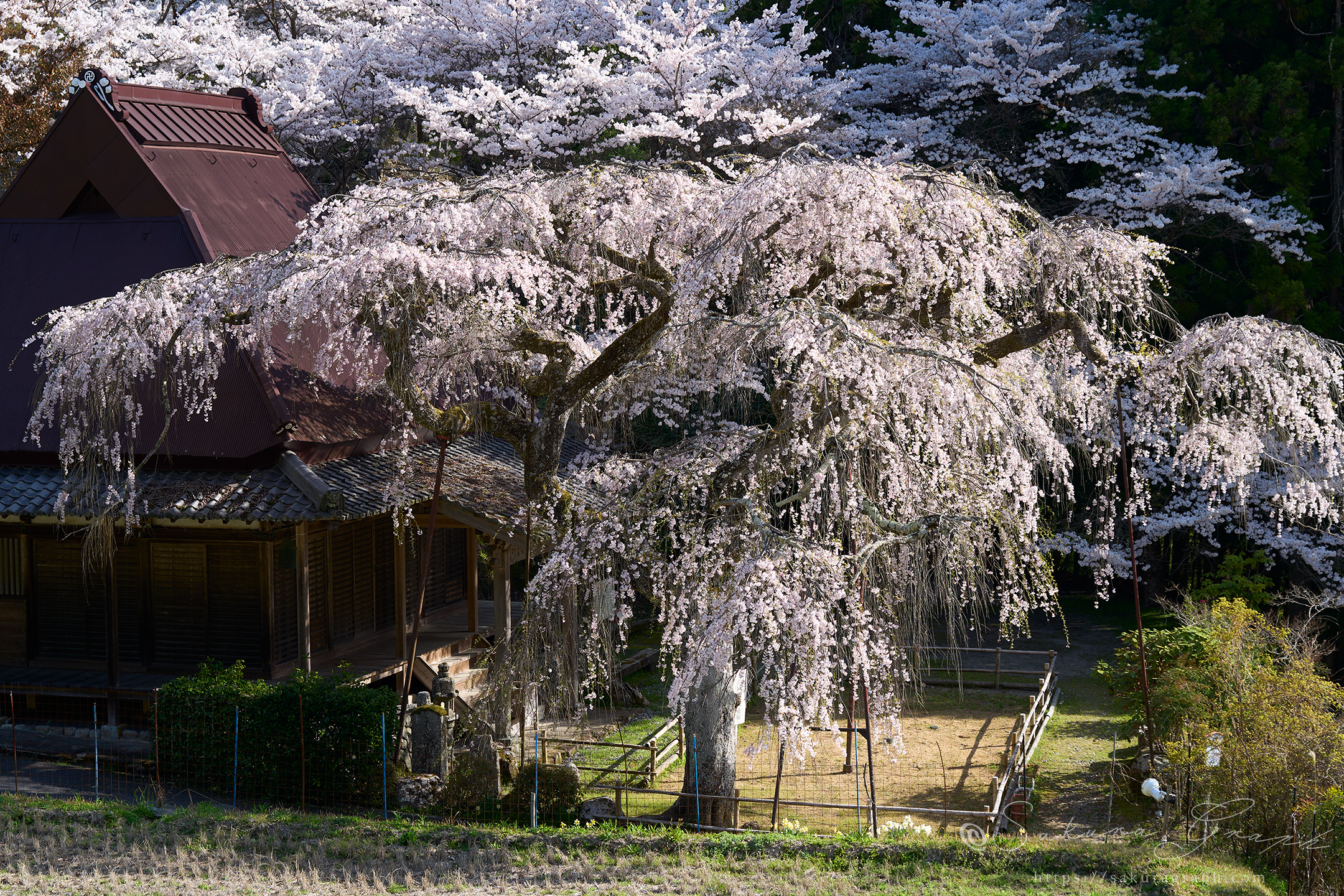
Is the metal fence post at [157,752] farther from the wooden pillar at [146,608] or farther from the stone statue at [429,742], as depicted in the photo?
the stone statue at [429,742]

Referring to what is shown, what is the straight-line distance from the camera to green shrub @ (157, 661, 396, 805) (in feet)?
37.2

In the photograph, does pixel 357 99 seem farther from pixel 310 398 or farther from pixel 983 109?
pixel 983 109

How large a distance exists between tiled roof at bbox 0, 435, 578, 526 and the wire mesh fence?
1834 millimetres

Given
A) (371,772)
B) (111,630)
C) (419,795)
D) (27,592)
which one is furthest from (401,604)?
(27,592)

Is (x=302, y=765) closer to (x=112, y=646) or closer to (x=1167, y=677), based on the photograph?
(x=112, y=646)

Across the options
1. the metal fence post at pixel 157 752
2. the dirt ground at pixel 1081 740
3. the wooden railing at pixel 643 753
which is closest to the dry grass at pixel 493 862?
the metal fence post at pixel 157 752

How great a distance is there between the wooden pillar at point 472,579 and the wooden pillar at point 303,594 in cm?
302

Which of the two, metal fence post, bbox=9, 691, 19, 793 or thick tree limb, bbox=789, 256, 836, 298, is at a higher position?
thick tree limb, bbox=789, 256, 836, 298

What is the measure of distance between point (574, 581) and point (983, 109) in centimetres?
1570

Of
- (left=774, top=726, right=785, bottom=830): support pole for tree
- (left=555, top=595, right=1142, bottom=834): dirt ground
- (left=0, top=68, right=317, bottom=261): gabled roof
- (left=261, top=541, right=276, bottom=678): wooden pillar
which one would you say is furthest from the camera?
(left=0, top=68, right=317, bottom=261): gabled roof

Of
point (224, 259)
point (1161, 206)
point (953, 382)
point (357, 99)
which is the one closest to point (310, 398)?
point (224, 259)

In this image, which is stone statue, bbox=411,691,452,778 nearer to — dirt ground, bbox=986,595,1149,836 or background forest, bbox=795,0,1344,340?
dirt ground, bbox=986,595,1149,836

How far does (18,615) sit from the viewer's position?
14352 millimetres

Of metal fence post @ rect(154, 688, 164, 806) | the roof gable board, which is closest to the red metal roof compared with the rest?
the roof gable board
